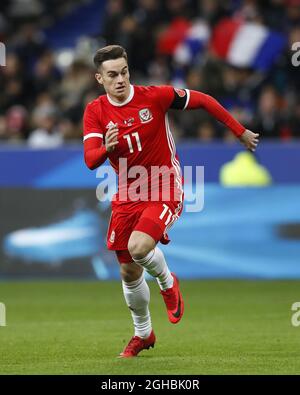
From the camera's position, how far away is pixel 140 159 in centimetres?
884

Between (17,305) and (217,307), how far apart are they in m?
2.26

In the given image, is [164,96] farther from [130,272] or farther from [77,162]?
[77,162]

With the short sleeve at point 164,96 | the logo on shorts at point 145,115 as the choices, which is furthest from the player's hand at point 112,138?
the short sleeve at point 164,96

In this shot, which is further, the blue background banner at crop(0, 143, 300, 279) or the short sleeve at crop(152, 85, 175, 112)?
Result: the blue background banner at crop(0, 143, 300, 279)

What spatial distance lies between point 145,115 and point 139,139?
0.21 m

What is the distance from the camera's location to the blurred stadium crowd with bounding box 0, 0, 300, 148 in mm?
17266

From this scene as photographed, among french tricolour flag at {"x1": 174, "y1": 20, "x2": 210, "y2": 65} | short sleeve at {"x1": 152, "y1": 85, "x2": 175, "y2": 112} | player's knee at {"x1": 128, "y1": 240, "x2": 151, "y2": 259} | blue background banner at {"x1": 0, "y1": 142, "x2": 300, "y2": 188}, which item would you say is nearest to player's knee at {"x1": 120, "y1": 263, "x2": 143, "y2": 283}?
player's knee at {"x1": 128, "y1": 240, "x2": 151, "y2": 259}

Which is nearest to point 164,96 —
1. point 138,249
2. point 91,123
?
point 91,123

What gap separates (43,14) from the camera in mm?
22625

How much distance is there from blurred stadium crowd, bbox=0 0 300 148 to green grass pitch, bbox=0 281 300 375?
3518 millimetres

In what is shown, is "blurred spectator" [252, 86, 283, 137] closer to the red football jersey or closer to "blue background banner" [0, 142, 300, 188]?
"blue background banner" [0, 142, 300, 188]

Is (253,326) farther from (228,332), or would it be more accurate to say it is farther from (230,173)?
(230,173)
